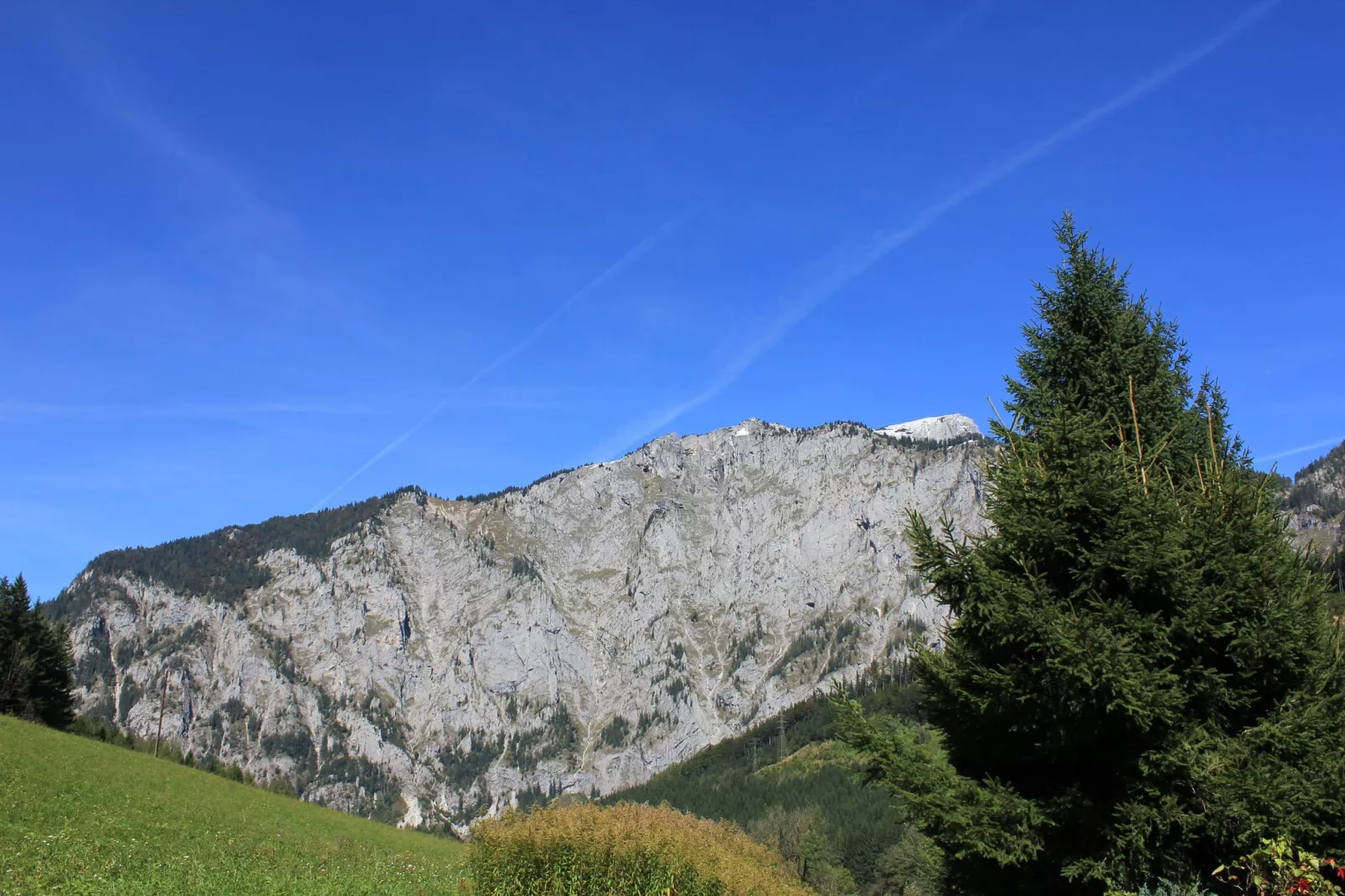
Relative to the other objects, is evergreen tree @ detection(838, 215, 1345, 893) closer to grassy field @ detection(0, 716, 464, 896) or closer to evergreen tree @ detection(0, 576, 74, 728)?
grassy field @ detection(0, 716, 464, 896)

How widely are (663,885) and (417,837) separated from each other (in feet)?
109

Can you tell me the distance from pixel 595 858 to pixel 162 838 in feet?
50.6

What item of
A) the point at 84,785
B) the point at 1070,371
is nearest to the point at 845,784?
the point at 84,785

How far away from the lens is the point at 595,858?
13.8 m

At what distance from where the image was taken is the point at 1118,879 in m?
Answer: 10.8

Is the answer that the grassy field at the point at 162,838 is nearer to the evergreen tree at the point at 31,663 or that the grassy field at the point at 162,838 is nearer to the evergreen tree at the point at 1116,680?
the evergreen tree at the point at 1116,680

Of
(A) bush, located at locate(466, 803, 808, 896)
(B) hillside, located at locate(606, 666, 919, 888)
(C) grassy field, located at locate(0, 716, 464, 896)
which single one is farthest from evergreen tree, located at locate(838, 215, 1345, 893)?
(B) hillside, located at locate(606, 666, 919, 888)

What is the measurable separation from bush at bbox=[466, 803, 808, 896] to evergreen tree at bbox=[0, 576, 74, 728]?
6139 centimetres

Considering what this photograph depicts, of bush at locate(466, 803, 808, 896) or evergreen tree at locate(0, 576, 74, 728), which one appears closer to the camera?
bush at locate(466, 803, 808, 896)

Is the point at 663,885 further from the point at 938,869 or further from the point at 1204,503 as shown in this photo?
the point at 1204,503

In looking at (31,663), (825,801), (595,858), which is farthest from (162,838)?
(825,801)

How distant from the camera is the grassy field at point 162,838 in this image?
52.6 feet

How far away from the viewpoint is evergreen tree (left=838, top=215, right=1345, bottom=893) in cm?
1076

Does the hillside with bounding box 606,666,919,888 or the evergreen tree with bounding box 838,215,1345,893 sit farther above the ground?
the evergreen tree with bounding box 838,215,1345,893
